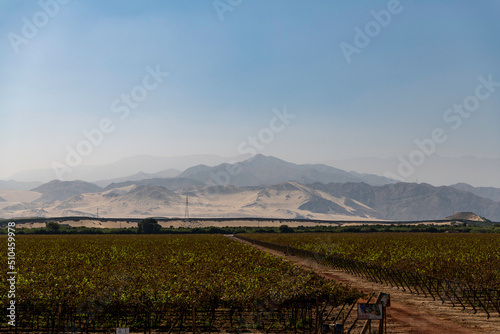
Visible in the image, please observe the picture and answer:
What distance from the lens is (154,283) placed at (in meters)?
22.6

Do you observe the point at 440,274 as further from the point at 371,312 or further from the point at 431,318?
the point at 371,312

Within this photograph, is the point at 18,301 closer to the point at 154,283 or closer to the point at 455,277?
the point at 154,283

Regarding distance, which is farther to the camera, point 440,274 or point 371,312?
point 440,274

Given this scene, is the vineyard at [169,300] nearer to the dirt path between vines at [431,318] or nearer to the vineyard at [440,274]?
the dirt path between vines at [431,318]

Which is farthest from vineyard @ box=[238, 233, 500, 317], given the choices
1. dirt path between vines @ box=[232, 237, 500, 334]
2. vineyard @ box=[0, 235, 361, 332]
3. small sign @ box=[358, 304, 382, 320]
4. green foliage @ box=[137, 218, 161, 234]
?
green foliage @ box=[137, 218, 161, 234]

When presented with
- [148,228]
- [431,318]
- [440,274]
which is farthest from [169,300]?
[148,228]

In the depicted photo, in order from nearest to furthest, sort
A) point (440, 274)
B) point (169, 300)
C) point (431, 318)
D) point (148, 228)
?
1. point (169, 300)
2. point (431, 318)
3. point (440, 274)
4. point (148, 228)

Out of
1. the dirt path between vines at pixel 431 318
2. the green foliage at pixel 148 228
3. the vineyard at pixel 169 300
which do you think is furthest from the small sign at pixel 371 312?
the green foliage at pixel 148 228

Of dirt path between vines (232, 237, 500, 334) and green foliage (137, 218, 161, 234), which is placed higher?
dirt path between vines (232, 237, 500, 334)

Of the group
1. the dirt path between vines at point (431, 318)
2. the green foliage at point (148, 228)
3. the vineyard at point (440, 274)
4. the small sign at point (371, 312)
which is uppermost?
the small sign at point (371, 312)

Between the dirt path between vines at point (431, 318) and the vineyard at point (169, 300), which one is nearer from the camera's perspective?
the vineyard at point (169, 300)

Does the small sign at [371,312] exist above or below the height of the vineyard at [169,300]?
above

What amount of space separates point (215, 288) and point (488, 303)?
53.7 ft

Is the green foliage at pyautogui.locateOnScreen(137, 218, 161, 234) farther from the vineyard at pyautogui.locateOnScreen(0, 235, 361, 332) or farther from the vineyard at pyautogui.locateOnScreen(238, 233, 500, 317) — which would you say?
the vineyard at pyautogui.locateOnScreen(0, 235, 361, 332)
